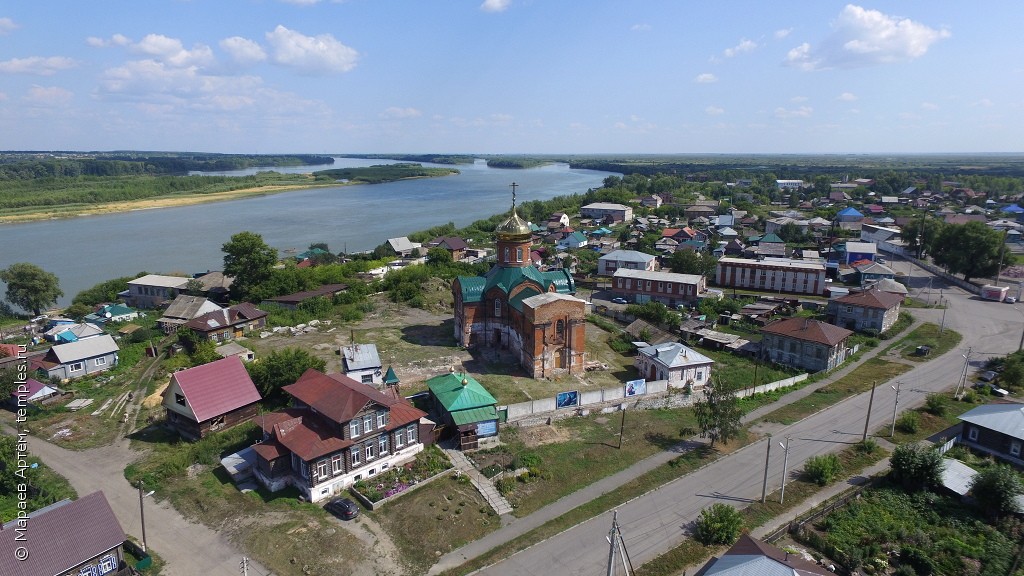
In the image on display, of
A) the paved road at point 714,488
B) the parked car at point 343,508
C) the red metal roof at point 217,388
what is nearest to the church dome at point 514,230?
the red metal roof at point 217,388

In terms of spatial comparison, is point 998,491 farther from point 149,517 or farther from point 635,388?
point 149,517

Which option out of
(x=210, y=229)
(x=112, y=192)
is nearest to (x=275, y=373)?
(x=210, y=229)

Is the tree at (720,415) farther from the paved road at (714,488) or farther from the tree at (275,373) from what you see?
the tree at (275,373)

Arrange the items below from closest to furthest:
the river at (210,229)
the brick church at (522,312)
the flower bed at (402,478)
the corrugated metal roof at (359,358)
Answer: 1. the flower bed at (402,478)
2. the corrugated metal roof at (359,358)
3. the brick church at (522,312)
4. the river at (210,229)

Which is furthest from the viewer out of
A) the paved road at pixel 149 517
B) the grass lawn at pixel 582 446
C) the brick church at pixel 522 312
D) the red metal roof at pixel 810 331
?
the red metal roof at pixel 810 331

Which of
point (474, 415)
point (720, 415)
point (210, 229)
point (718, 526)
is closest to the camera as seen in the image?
point (718, 526)
